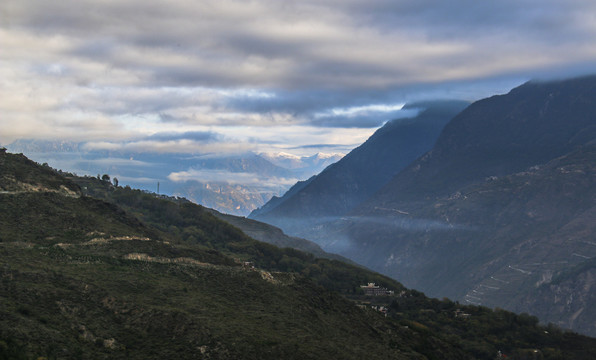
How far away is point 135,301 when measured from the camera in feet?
298

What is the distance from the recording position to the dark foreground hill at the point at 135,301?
77312mm

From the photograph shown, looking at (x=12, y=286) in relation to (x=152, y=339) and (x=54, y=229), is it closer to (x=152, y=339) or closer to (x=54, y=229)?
(x=152, y=339)

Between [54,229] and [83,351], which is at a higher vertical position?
[54,229]

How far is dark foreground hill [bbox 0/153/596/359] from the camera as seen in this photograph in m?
77.3

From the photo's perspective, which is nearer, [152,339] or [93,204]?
[152,339]

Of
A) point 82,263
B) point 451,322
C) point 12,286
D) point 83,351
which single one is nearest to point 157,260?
point 82,263

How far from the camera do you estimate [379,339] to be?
11125 cm

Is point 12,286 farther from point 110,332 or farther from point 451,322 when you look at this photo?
point 451,322

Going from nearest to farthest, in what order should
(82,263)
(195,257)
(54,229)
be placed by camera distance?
(82,263)
(54,229)
(195,257)

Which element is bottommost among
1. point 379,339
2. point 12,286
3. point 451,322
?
point 451,322

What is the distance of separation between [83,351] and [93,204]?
8670 centimetres

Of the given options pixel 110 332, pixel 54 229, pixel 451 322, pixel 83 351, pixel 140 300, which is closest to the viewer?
pixel 83 351

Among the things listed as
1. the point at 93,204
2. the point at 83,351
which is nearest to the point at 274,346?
the point at 83,351

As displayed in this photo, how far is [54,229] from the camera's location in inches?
4988
